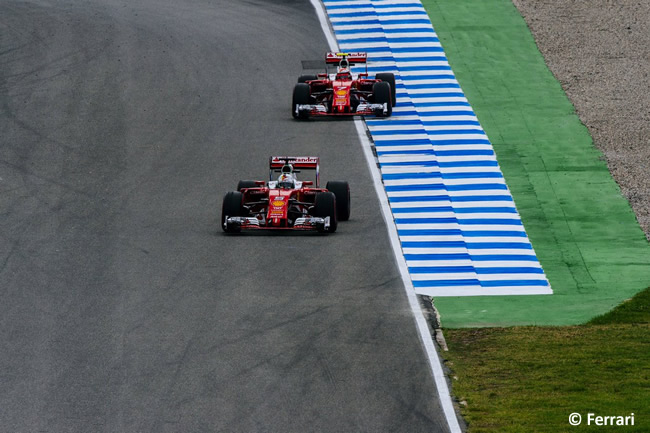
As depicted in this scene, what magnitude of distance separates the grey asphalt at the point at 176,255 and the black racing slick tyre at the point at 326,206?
40 centimetres

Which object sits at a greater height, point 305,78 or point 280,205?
point 280,205

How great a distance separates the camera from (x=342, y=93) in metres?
33.6

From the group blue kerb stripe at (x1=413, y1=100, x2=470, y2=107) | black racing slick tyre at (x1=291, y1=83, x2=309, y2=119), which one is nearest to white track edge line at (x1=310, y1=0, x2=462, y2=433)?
black racing slick tyre at (x1=291, y1=83, x2=309, y2=119)

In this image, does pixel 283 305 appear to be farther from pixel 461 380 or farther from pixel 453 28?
pixel 453 28

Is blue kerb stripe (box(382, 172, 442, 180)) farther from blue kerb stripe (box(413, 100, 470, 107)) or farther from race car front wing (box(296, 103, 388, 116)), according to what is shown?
blue kerb stripe (box(413, 100, 470, 107))

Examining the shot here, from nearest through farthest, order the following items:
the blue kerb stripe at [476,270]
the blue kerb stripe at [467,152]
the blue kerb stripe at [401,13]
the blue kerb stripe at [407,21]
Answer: the blue kerb stripe at [476,270], the blue kerb stripe at [467,152], the blue kerb stripe at [407,21], the blue kerb stripe at [401,13]

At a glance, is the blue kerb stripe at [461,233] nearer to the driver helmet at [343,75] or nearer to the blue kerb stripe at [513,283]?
the blue kerb stripe at [513,283]

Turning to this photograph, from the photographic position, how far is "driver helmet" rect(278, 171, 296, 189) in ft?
86.4

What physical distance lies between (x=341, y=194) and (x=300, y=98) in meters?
7.42

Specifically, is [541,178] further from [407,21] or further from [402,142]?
[407,21]

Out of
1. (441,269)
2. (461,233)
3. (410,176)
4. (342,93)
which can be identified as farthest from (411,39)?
(441,269)

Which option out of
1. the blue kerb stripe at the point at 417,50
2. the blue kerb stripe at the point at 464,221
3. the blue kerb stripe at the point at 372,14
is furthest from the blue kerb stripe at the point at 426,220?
the blue kerb stripe at the point at 372,14

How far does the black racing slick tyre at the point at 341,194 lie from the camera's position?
26578 mm

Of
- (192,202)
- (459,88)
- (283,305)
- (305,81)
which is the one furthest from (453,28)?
(283,305)
